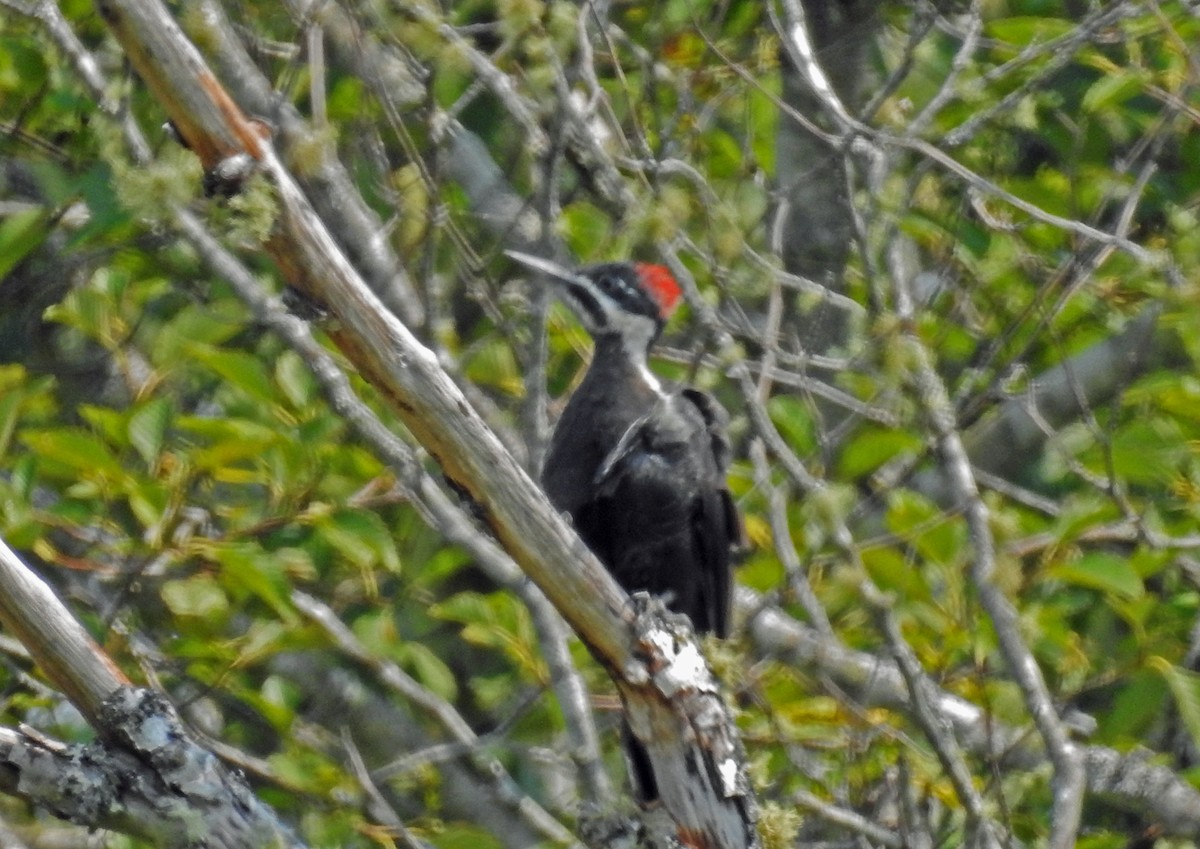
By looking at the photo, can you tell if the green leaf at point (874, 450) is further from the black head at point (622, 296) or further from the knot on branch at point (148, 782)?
the knot on branch at point (148, 782)

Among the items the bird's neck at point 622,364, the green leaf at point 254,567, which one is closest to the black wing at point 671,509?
the bird's neck at point 622,364

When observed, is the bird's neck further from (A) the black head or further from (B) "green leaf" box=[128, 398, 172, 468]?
(B) "green leaf" box=[128, 398, 172, 468]

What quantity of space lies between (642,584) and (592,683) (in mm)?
573

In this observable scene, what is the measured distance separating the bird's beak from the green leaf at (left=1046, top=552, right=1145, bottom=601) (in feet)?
4.18

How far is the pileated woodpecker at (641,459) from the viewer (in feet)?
13.7

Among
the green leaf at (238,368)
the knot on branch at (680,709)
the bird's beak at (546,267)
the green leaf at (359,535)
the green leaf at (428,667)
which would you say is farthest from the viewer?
the green leaf at (428,667)

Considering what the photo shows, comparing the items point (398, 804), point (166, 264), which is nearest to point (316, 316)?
point (166, 264)

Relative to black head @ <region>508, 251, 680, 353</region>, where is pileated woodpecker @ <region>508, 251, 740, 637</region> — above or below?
below

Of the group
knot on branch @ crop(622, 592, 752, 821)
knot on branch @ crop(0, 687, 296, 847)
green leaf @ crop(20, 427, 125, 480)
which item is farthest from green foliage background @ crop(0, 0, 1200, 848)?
knot on branch @ crop(0, 687, 296, 847)

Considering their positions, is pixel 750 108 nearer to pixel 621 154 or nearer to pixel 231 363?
pixel 621 154

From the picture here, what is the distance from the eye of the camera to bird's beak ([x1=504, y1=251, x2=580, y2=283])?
3.93m

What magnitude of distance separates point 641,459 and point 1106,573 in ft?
3.38

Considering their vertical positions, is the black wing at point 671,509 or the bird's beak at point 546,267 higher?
the bird's beak at point 546,267

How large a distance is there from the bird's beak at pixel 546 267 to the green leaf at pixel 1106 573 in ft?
4.18
